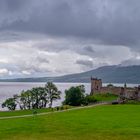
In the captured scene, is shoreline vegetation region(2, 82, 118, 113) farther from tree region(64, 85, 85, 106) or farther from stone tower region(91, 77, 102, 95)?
stone tower region(91, 77, 102, 95)

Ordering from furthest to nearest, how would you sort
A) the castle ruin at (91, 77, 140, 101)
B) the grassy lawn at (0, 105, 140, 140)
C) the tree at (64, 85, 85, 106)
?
the castle ruin at (91, 77, 140, 101)
the tree at (64, 85, 85, 106)
the grassy lawn at (0, 105, 140, 140)

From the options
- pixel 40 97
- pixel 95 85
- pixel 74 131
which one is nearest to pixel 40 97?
pixel 40 97

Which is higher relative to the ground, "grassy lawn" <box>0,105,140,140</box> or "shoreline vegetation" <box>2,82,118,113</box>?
"shoreline vegetation" <box>2,82,118,113</box>

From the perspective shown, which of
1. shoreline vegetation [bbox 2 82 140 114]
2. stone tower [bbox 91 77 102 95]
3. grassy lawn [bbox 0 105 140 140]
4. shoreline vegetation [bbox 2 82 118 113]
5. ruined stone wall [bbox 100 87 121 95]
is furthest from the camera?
stone tower [bbox 91 77 102 95]

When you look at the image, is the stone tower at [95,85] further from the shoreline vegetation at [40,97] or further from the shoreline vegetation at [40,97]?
the shoreline vegetation at [40,97]

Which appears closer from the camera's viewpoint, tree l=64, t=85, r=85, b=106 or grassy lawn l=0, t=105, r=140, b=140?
grassy lawn l=0, t=105, r=140, b=140

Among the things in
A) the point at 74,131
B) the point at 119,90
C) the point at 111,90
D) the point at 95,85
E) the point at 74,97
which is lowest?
the point at 74,131

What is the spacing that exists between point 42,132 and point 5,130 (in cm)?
495

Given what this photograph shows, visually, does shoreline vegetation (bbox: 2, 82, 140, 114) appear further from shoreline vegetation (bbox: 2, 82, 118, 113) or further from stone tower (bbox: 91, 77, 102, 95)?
stone tower (bbox: 91, 77, 102, 95)

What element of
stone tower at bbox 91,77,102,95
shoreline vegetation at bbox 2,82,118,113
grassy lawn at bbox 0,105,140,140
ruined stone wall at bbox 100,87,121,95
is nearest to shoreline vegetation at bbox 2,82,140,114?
shoreline vegetation at bbox 2,82,118,113

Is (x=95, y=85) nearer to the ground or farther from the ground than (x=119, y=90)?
farther from the ground

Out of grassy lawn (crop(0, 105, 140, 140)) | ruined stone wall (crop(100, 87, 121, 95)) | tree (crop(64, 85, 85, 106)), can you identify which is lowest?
grassy lawn (crop(0, 105, 140, 140))

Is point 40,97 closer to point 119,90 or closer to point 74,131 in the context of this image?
point 119,90

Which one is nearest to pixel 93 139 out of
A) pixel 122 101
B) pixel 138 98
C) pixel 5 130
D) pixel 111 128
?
pixel 111 128
